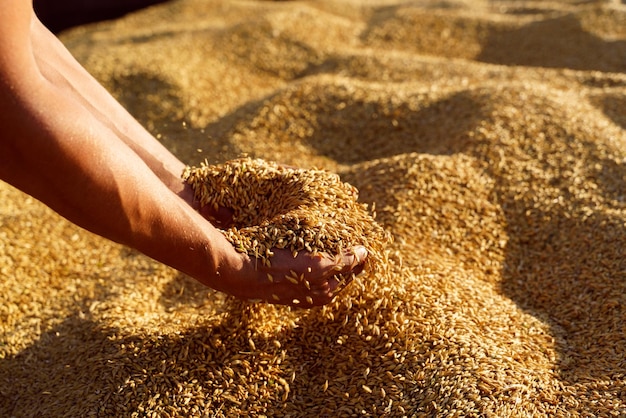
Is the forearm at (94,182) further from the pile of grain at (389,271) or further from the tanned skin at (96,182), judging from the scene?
the pile of grain at (389,271)

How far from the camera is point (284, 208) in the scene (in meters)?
2.75

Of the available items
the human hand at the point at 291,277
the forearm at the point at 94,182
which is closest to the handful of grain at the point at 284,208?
the human hand at the point at 291,277

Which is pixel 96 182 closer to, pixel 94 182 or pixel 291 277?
pixel 94 182

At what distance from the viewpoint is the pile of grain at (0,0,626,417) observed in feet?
8.32

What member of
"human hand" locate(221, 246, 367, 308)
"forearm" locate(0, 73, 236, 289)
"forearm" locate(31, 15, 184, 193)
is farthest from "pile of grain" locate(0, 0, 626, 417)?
"forearm" locate(31, 15, 184, 193)

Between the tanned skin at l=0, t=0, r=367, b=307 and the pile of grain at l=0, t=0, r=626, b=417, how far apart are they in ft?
0.93

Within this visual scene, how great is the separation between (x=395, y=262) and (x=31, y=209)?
2.34 m

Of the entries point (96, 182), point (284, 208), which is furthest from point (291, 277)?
point (96, 182)

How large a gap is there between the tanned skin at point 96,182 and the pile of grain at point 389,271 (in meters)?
0.28

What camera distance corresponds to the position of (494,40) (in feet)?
20.6

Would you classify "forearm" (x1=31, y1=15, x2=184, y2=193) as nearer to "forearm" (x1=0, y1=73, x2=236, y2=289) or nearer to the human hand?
"forearm" (x1=0, y1=73, x2=236, y2=289)

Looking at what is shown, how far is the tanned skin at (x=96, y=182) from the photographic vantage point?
2029 mm

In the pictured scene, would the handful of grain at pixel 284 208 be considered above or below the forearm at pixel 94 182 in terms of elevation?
below

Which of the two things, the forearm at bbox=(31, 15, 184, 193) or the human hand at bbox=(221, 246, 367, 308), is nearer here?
the human hand at bbox=(221, 246, 367, 308)
